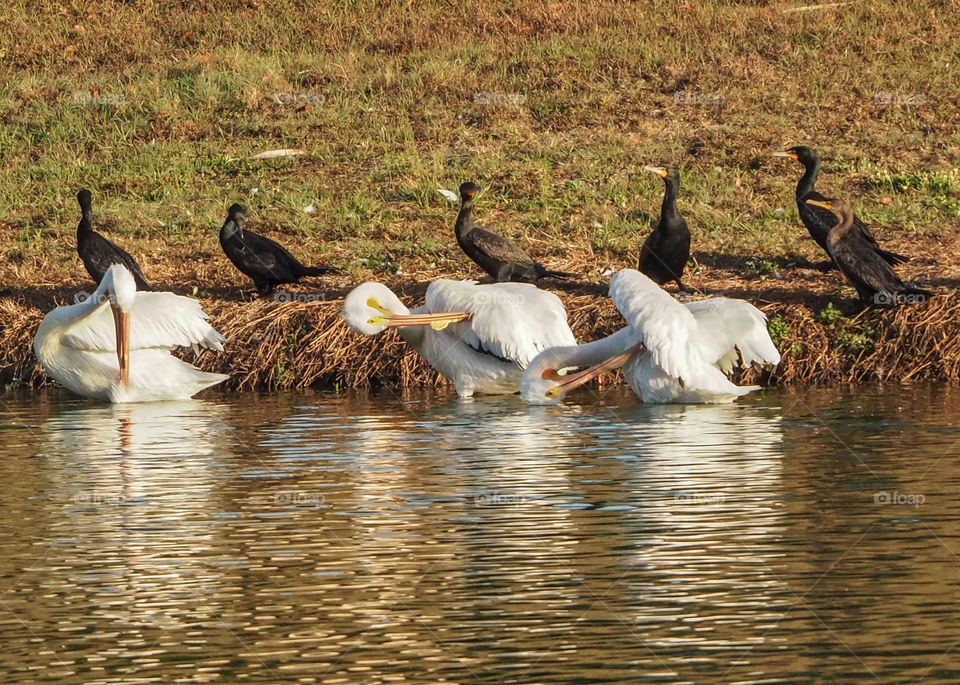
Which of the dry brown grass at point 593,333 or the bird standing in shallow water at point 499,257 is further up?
the bird standing in shallow water at point 499,257

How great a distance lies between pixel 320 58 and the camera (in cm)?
2230

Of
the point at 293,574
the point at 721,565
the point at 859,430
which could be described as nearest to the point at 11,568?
the point at 293,574

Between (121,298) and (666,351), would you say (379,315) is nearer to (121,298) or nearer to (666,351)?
(121,298)

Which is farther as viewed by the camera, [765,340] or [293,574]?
[765,340]

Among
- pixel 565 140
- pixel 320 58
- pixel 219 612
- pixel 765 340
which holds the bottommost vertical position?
pixel 219 612

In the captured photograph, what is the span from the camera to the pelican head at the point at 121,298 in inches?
478

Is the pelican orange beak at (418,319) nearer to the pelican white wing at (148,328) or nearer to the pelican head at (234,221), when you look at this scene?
the pelican white wing at (148,328)

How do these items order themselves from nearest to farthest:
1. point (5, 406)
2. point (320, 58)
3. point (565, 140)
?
point (5, 406) → point (565, 140) → point (320, 58)

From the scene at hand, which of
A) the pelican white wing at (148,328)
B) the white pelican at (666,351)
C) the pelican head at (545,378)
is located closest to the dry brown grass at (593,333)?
the pelican white wing at (148,328)

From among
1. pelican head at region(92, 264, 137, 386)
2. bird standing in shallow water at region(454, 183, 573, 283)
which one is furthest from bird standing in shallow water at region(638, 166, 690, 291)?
pelican head at region(92, 264, 137, 386)

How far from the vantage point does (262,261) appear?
14820 mm

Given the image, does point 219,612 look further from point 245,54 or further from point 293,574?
point 245,54

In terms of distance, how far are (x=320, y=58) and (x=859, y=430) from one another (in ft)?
44.4

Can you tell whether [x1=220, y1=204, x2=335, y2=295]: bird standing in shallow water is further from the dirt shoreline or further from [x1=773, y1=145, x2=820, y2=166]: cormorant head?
[x1=773, y1=145, x2=820, y2=166]: cormorant head
